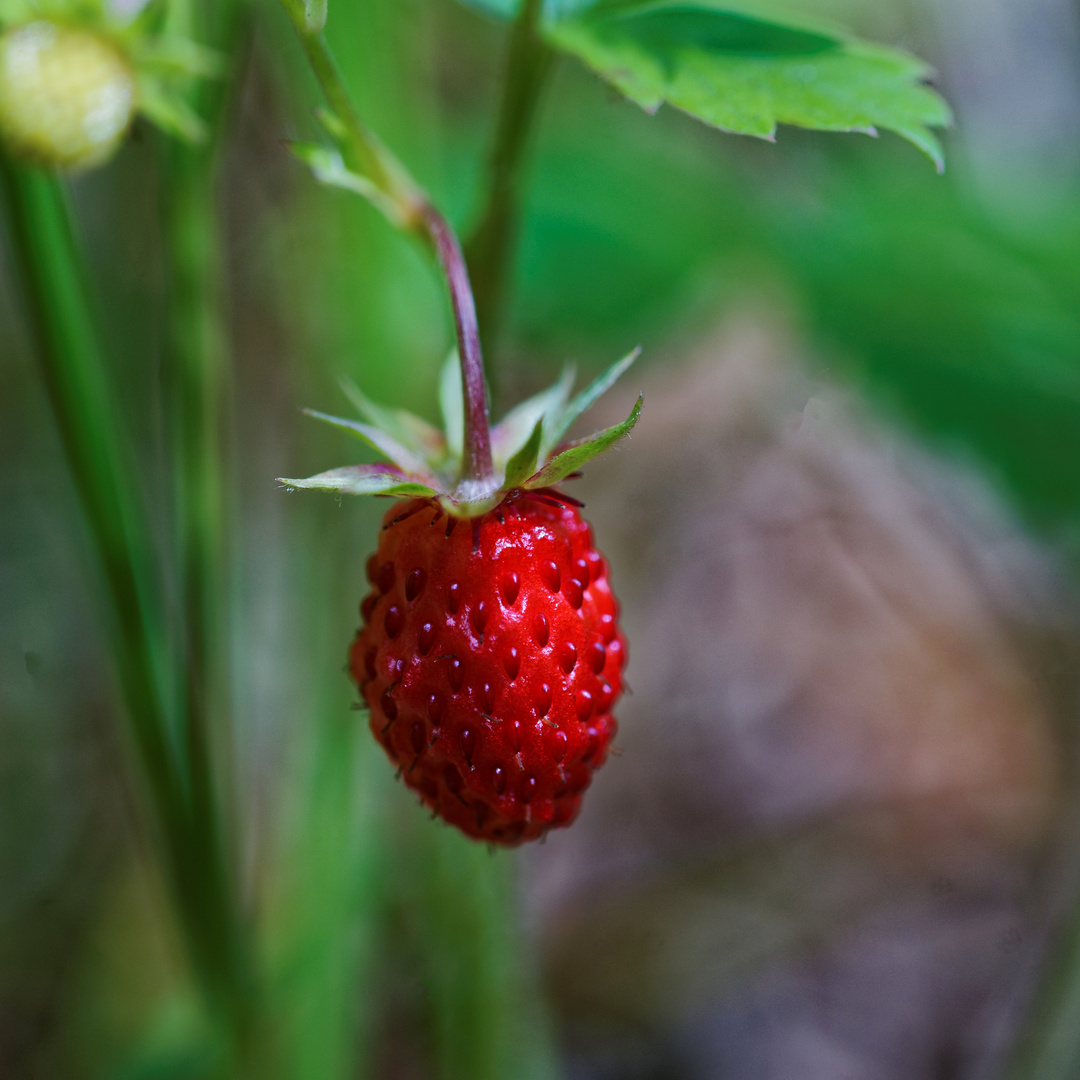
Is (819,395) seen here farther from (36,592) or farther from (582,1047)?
(36,592)

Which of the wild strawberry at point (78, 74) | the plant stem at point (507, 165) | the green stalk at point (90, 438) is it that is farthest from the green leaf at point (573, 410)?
the green stalk at point (90, 438)

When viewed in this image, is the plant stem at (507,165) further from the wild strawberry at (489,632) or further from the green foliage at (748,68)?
the wild strawberry at (489,632)

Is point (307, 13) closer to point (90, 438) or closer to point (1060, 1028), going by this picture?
point (90, 438)

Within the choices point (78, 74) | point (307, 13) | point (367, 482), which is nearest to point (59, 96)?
point (78, 74)

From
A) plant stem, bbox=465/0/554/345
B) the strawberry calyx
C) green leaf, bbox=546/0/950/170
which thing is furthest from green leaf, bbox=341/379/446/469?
green leaf, bbox=546/0/950/170

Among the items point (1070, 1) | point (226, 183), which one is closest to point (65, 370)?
point (226, 183)

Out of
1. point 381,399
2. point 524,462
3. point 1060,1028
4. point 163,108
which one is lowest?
point 1060,1028
